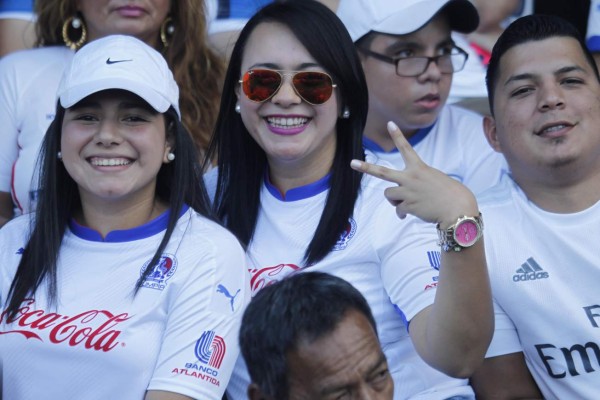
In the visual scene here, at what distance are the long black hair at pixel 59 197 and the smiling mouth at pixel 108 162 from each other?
0.59 ft

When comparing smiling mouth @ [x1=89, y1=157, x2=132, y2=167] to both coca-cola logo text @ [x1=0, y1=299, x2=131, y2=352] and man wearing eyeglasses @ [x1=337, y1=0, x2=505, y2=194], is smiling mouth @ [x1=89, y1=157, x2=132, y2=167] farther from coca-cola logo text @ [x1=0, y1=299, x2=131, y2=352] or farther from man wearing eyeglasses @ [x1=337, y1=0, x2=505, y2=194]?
man wearing eyeglasses @ [x1=337, y1=0, x2=505, y2=194]

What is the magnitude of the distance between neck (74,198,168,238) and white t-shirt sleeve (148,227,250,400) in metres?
0.31

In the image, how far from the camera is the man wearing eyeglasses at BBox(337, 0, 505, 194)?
4410mm

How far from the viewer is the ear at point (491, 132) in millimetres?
4012

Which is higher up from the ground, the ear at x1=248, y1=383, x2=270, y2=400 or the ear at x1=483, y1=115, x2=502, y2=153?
the ear at x1=483, y1=115, x2=502, y2=153

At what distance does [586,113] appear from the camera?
12.3 feet

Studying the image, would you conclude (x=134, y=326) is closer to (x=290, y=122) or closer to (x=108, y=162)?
(x=108, y=162)

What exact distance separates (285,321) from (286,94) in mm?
1263

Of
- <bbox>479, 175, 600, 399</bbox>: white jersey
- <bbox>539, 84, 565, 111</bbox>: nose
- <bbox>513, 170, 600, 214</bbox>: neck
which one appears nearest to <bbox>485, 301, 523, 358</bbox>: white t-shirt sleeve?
<bbox>479, 175, 600, 399</bbox>: white jersey

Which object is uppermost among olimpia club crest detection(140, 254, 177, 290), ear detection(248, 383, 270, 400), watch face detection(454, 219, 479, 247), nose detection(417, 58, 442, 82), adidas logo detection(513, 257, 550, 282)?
nose detection(417, 58, 442, 82)

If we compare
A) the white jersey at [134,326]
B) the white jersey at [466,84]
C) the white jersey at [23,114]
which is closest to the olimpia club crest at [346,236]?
the white jersey at [134,326]

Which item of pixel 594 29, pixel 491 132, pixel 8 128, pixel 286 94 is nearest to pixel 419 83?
pixel 491 132

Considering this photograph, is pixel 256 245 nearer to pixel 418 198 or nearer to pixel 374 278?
pixel 374 278

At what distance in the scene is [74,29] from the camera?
15.8ft
